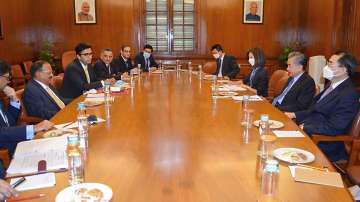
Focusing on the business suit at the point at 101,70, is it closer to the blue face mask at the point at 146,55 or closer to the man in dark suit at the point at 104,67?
the man in dark suit at the point at 104,67

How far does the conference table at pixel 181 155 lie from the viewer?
1.38 m

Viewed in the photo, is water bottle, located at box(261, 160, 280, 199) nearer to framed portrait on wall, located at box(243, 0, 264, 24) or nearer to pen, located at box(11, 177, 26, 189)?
pen, located at box(11, 177, 26, 189)

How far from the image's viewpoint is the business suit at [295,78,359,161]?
2.63 meters

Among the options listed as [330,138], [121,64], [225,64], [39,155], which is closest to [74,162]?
[39,155]

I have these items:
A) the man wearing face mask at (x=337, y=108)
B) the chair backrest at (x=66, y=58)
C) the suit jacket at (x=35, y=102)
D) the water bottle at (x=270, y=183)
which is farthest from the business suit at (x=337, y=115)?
the chair backrest at (x=66, y=58)

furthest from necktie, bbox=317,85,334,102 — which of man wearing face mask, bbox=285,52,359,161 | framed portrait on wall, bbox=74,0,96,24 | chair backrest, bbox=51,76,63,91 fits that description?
framed portrait on wall, bbox=74,0,96,24

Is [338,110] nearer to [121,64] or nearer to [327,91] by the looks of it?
[327,91]

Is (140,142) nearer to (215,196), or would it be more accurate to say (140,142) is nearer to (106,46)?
(215,196)

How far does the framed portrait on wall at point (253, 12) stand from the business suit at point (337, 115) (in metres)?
5.45

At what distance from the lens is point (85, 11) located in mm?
7797

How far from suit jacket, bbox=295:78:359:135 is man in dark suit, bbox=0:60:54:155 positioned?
6.39 feet

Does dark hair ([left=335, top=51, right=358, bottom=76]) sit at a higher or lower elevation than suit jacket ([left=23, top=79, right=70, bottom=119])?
higher

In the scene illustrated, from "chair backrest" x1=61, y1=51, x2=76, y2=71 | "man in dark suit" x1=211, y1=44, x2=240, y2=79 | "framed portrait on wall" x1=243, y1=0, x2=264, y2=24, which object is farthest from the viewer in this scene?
"framed portrait on wall" x1=243, y1=0, x2=264, y2=24

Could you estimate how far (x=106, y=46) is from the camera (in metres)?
8.01
